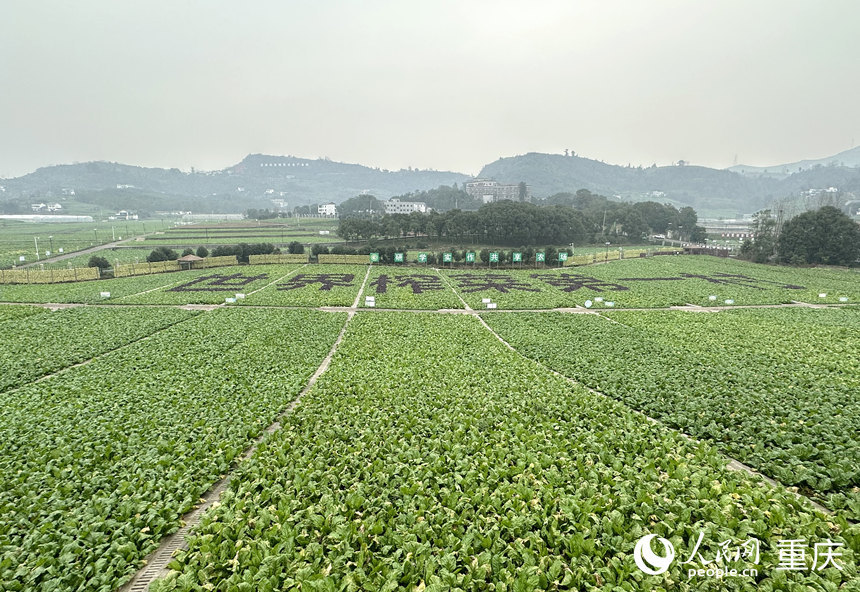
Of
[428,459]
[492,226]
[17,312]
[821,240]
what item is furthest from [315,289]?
[821,240]

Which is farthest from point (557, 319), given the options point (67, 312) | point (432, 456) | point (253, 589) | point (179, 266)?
point (179, 266)

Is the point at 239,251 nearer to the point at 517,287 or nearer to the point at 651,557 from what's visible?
the point at 517,287

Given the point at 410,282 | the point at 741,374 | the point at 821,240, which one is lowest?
the point at 741,374

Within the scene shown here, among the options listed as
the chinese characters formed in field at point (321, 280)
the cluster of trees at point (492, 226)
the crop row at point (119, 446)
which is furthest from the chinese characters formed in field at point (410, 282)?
the cluster of trees at point (492, 226)

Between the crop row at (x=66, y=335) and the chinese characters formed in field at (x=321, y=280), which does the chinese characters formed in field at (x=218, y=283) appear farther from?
the crop row at (x=66, y=335)

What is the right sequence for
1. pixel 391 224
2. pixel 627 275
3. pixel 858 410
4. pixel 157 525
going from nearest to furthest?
1. pixel 157 525
2. pixel 858 410
3. pixel 627 275
4. pixel 391 224

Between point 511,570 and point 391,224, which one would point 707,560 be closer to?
point 511,570
